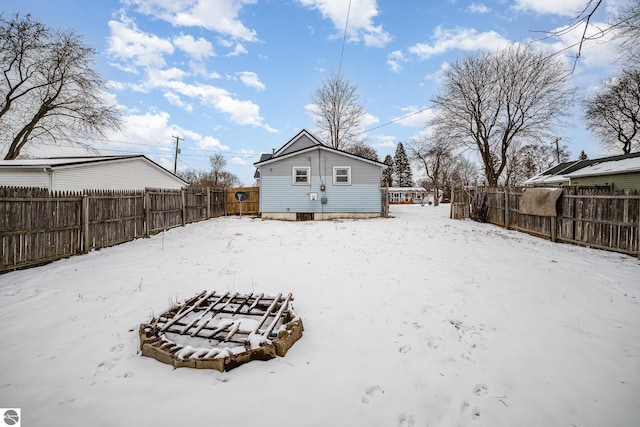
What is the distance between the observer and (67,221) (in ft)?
24.1

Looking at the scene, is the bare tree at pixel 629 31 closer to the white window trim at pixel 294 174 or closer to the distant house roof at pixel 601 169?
the distant house roof at pixel 601 169

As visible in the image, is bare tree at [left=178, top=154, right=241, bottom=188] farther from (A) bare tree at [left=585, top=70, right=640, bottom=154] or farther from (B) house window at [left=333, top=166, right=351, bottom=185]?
(A) bare tree at [left=585, top=70, right=640, bottom=154]

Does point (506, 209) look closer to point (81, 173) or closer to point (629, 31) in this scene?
point (629, 31)

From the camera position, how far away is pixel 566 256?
291 inches

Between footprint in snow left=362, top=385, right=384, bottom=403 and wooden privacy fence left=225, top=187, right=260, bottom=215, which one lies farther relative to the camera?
wooden privacy fence left=225, top=187, right=260, bottom=215

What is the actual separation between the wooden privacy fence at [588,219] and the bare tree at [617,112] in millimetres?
20422

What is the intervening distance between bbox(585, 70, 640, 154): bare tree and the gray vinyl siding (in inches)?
897

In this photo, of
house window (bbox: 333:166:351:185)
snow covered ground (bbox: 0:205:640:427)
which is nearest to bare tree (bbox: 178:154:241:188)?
house window (bbox: 333:166:351:185)

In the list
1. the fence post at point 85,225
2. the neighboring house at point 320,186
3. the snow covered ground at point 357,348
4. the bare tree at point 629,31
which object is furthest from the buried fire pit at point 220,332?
the neighboring house at point 320,186

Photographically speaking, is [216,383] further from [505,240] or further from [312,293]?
[505,240]

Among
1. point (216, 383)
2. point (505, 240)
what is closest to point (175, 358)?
point (216, 383)

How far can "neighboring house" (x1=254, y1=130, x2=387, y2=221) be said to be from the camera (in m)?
16.5

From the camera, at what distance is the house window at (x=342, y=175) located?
16516 mm

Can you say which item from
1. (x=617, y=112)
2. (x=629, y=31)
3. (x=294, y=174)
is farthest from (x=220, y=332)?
(x=617, y=112)
